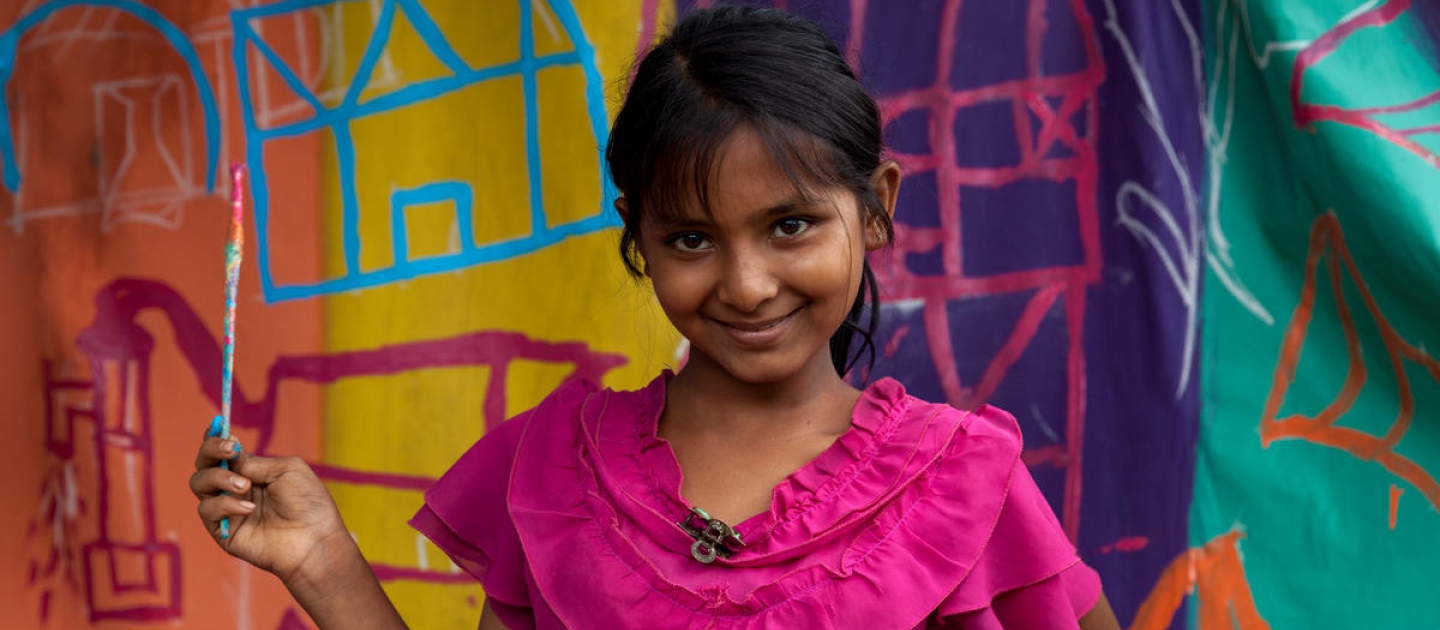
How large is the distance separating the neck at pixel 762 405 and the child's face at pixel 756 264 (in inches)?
3.0

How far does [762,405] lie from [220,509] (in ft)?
2.07

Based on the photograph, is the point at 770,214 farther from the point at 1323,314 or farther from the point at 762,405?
the point at 1323,314

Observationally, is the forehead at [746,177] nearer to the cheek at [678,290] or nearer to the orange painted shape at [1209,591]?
the cheek at [678,290]

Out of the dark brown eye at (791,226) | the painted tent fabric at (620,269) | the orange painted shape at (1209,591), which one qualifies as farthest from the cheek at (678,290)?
the orange painted shape at (1209,591)

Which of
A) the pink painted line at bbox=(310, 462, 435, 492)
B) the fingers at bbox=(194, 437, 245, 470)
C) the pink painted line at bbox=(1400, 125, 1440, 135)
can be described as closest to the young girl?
the fingers at bbox=(194, 437, 245, 470)

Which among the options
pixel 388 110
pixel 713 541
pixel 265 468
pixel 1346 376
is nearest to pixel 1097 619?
pixel 713 541

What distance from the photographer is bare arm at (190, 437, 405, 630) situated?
170cm

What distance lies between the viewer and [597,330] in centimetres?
262

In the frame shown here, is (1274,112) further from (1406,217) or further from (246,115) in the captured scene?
(246,115)

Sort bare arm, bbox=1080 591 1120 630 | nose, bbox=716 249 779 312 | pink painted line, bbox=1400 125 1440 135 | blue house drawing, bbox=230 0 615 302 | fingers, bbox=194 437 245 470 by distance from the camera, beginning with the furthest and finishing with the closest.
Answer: blue house drawing, bbox=230 0 615 302 → pink painted line, bbox=1400 125 1440 135 → bare arm, bbox=1080 591 1120 630 → fingers, bbox=194 437 245 470 → nose, bbox=716 249 779 312

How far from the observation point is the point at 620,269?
260 centimetres

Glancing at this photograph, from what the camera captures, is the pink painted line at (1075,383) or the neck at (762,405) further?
the pink painted line at (1075,383)

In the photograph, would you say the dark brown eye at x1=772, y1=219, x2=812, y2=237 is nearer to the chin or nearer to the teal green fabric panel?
the chin

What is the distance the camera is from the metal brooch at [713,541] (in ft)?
5.32
